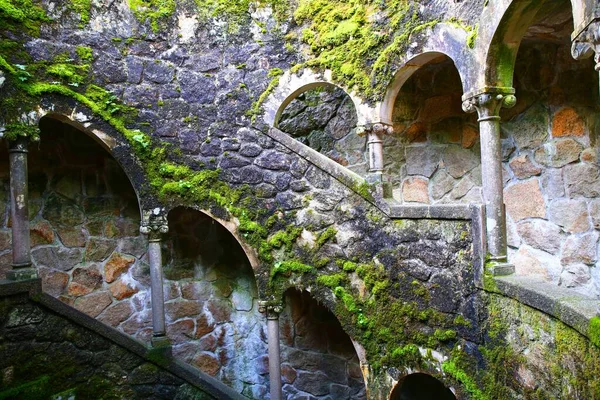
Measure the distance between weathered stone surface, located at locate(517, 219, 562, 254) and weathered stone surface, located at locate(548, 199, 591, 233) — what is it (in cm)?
8

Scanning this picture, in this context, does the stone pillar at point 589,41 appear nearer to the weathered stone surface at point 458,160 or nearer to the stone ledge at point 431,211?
the stone ledge at point 431,211

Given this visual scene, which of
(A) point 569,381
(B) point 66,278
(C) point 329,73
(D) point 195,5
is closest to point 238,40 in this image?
(D) point 195,5

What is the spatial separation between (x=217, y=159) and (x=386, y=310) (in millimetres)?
2135

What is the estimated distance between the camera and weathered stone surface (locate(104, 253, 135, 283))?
5.23 meters

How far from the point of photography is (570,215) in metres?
4.14

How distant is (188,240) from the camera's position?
18.5 ft

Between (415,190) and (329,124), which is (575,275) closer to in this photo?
(415,190)

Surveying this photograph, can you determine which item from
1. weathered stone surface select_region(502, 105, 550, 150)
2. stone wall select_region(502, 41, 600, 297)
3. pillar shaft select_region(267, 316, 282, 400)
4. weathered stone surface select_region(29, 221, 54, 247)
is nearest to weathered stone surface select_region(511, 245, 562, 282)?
stone wall select_region(502, 41, 600, 297)

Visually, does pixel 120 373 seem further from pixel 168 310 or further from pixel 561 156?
pixel 561 156

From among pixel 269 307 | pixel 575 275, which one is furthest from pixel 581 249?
pixel 269 307

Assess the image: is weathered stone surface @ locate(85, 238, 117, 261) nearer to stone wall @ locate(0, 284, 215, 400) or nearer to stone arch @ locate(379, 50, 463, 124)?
stone wall @ locate(0, 284, 215, 400)

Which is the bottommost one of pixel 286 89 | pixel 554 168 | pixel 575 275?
pixel 575 275

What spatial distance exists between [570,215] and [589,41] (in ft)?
7.78

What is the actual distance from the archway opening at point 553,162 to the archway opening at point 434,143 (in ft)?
1.40
